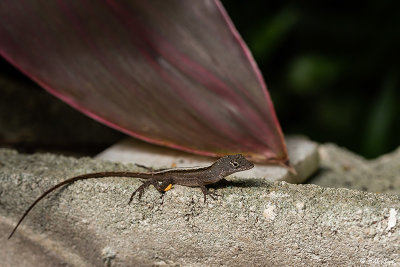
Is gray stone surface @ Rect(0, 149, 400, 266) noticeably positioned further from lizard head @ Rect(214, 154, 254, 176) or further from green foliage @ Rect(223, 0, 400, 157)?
green foliage @ Rect(223, 0, 400, 157)

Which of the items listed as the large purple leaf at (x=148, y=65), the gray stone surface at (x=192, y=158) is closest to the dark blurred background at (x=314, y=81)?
the gray stone surface at (x=192, y=158)

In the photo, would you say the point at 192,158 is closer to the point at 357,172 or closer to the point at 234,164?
the point at 234,164

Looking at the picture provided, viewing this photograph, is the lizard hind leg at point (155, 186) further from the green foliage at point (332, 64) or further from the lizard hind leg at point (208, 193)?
the green foliage at point (332, 64)

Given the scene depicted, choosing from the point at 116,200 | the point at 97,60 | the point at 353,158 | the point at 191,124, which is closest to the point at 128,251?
the point at 116,200

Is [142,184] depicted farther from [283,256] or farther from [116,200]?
[283,256]

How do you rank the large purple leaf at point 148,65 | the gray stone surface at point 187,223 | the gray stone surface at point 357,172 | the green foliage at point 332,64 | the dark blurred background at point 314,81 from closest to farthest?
1. the gray stone surface at point 187,223
2. the large purple leaf at point 148,65
3. the gray stone surface at point 357,172
4. the dark blurred background at point 314,81
5. the green foliage at point 332,64

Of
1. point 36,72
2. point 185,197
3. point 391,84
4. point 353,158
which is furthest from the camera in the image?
point 391,84

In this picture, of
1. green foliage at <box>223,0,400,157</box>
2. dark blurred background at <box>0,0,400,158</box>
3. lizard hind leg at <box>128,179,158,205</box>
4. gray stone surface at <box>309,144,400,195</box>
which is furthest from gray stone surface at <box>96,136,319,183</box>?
green foliage at <box>223,0,400,157</box>

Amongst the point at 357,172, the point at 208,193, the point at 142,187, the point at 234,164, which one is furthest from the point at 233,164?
the point at 357,172
